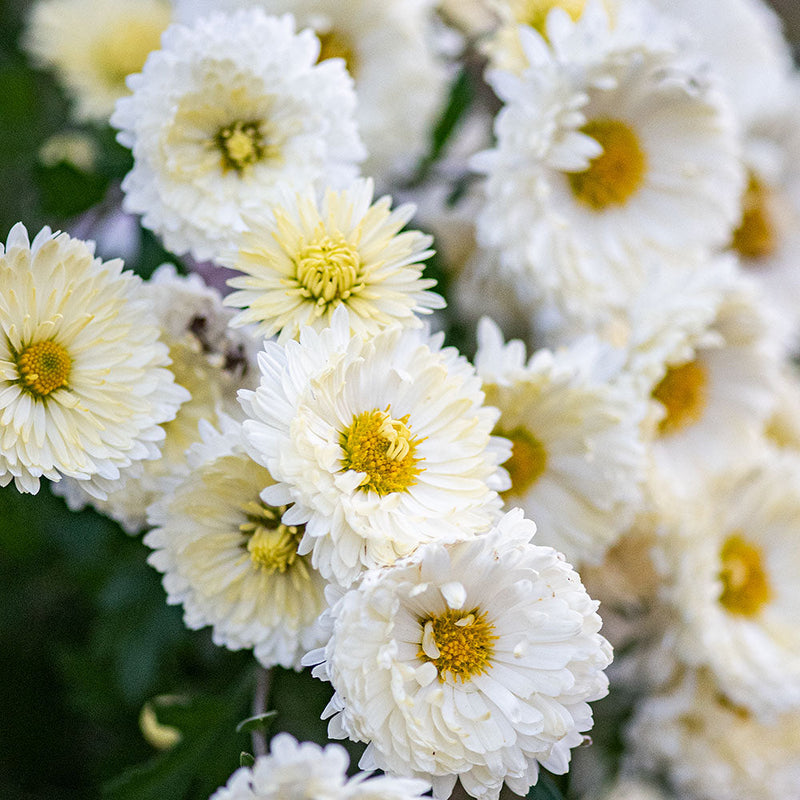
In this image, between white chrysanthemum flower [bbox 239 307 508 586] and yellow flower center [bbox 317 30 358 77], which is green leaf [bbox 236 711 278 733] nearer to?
white chrysanthemum flower [bbox 239 307 508 586]

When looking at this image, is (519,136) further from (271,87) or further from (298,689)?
(298,689)

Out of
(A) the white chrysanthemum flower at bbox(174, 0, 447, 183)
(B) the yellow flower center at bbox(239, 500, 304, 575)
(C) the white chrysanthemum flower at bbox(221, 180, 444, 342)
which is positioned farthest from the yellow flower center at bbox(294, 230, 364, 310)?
(A) the white chrysanthemum flower at bbox(174, 0, 447, 183)

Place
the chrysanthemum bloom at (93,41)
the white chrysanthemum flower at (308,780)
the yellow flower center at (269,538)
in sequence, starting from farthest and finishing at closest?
the chrysanthemum bloom at (93,41) < the yellow flower center at (269,538) < the white chrysanthemum flower at (308,780)

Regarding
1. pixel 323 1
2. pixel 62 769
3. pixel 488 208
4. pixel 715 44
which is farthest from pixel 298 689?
pixel 715 44

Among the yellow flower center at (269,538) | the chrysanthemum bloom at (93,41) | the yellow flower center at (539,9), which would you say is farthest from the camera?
the chrysanthemum bloom at (93,41)

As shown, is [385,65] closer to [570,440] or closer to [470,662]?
[570,440]

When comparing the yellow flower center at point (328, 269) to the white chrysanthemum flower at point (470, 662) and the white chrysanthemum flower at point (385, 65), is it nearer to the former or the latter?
the white chrysanthemum flower at point (470, 662)

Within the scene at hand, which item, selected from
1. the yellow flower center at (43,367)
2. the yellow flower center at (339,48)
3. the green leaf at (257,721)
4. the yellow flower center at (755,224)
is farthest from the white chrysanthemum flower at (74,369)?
the yellow flower center at (755,224)
